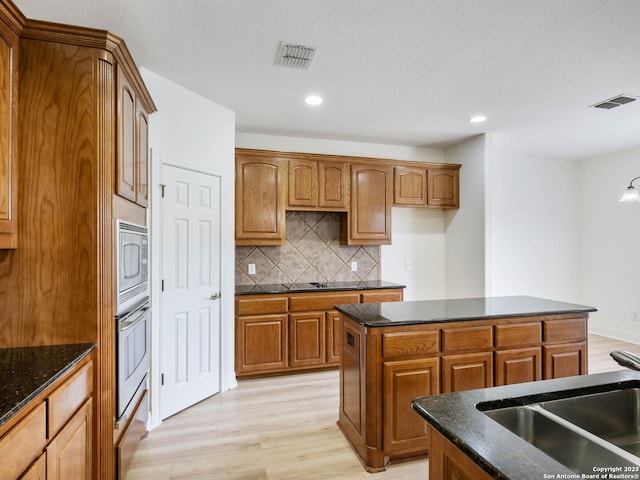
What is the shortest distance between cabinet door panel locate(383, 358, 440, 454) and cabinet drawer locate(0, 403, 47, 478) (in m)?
1.63

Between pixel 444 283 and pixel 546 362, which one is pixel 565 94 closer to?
pixel 546 362

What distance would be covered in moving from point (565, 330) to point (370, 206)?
90.7 inches

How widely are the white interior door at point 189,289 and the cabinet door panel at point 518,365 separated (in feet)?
7.66

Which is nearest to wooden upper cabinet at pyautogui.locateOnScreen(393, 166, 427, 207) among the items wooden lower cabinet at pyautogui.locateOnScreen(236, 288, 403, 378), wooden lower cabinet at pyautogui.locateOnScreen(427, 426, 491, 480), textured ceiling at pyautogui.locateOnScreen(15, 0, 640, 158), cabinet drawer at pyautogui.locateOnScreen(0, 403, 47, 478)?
textured ceiling at pyautogui.locateOnScreen(15, 0, 640, 158)

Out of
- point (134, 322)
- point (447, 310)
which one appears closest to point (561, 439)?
point (447, 310)

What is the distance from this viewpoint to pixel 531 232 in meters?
5.20

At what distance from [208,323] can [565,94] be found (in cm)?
375

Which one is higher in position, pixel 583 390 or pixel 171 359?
pixel 583 390

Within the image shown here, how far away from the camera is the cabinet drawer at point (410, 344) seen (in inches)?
82.4

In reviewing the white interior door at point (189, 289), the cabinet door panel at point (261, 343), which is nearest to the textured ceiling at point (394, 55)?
the white interior door at point (189, 289)

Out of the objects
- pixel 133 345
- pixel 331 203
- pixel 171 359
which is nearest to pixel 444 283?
pixel 331 203

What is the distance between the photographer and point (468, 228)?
14.3 feet

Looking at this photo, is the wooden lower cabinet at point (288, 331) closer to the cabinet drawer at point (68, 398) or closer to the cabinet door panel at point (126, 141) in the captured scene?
the cabinet door panel at point (126, 141)

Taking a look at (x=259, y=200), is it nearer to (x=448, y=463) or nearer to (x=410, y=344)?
(x=410, y=344)
